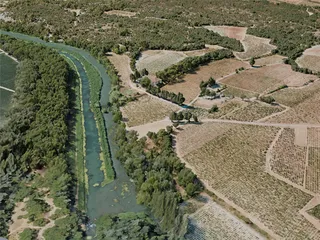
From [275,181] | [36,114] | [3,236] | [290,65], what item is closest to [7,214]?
[3,236]

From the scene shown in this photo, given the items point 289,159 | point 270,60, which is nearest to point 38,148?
point 289,159

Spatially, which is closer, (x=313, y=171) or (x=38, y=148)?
(x=313, y=171)

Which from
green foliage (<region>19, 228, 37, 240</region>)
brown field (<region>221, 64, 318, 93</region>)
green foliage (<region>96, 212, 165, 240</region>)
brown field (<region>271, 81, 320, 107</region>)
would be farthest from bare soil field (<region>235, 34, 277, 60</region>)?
green foliage (<region>19, 228, 37, 240</region>)

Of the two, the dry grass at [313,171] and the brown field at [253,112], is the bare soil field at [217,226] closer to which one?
the dry grass at [313,171]

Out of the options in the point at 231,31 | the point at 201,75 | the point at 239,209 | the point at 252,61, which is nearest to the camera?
the point at 239,209

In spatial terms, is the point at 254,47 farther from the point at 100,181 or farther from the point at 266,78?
the point at 100,181

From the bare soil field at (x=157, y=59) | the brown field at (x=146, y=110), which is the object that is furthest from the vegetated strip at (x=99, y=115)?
the bare soil field at (x=157, y=59)

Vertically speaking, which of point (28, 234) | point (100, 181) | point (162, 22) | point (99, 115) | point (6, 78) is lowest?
point (28, 234)

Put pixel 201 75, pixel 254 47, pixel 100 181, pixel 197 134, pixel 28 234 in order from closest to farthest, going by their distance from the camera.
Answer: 1. pixel 28 234
2. pixel 100 181
3. pixel 197 134
4. pixel 201 75
5. pixel 254 47
